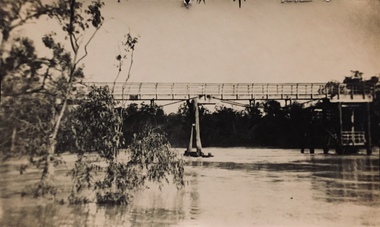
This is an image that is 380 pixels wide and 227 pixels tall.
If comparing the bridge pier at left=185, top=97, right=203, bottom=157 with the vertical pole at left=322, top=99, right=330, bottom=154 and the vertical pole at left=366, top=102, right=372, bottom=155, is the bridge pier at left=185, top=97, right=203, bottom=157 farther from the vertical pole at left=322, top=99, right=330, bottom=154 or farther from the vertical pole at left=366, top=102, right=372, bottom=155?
the vertical pole at left=366, top=102, right=372, bottom=155

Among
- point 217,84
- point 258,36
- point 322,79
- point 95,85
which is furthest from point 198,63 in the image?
point 322,79

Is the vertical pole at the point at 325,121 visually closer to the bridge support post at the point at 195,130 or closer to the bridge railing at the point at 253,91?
the bridge railing at the point at 253,91

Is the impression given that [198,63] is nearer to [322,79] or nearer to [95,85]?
[95,85]

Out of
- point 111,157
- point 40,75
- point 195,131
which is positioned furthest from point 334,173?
point 40,75

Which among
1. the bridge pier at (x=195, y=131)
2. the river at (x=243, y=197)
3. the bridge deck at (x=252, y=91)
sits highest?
the bridge deck at (x=252, y=91)

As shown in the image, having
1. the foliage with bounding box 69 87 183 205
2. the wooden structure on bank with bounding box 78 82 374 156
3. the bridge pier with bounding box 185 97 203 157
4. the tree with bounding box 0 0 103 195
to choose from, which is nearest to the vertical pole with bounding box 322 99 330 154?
the wooden structure on bank with bounding box 78 82 374 156

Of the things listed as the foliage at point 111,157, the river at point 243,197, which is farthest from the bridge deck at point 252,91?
the river at point 243,197

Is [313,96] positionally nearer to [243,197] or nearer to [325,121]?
[325,121]
